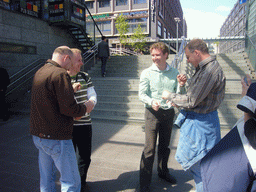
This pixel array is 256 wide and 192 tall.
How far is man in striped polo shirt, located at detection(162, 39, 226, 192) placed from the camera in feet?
6.33

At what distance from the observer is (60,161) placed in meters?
1.87

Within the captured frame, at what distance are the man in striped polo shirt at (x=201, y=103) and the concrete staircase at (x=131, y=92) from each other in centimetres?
394

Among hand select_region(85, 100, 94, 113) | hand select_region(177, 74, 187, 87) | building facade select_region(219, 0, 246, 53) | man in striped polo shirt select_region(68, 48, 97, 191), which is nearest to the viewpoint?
hand select_region(85, 100, 94, 113)

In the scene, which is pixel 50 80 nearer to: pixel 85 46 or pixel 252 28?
pixel 252 28

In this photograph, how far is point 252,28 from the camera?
10.2 meters

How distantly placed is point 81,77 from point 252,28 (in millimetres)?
10611

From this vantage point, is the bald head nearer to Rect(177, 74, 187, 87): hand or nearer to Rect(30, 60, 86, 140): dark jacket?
Rect(30, 60, 86, 140): dark jacket

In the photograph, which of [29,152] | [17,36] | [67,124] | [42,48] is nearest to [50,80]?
[67,124]

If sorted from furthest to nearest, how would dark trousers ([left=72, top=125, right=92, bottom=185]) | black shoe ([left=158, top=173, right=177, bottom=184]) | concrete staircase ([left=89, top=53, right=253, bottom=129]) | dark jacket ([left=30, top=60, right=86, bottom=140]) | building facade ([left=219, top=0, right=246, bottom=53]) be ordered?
1. building facade ([left=219, top=0, right=246, bottom=53])
2. concrete staircase ([left=89, top=53, right=253, bottom=129])
3. black shoe ([left=158, top=173, right=177, bottom=184])
4. dark trousers ([left=72, top=125, right=92, bottom=185])
5. dark jacket ([left=30, top=60, right=86, bottom=140])

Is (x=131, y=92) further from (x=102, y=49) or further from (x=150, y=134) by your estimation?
(x=150, y=134)

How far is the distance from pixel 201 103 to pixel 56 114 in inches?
52.9

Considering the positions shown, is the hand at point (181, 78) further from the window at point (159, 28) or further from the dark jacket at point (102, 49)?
the window at point (159, 28)

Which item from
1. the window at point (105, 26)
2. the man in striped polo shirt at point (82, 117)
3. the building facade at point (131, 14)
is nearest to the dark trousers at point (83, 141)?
the man in striped polo shirt at point (82, 117)

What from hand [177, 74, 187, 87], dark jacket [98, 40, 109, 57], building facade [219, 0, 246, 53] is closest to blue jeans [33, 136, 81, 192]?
hand [177, 74, 187, 87]
